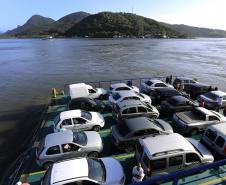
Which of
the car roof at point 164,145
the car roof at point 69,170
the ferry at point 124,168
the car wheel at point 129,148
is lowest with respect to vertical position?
the ferry at point 124,168

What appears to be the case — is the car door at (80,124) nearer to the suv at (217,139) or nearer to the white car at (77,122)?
the white car at (77,122)

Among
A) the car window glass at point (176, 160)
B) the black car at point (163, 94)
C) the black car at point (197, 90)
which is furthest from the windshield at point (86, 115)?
the black car at point (197, 90)

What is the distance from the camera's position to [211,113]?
14.2 m

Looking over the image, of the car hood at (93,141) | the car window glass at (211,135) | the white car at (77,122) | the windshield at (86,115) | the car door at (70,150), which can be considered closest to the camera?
the car door at (70,150)

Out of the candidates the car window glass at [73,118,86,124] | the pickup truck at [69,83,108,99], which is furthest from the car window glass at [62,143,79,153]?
the pickup truck at [69,83,108,99]

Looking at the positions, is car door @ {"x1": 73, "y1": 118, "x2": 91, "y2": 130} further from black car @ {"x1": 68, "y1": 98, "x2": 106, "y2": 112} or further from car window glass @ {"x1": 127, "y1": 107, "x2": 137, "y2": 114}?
black car @ {"x1": 68, "y1": 98, "x2": 106, "y2": 112}

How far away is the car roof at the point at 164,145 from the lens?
30.5 feet

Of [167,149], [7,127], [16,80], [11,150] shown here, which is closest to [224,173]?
[167,149]

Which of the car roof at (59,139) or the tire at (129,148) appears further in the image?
the tire at (129,148)

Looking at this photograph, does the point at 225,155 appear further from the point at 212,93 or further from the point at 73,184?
the point at 212,93

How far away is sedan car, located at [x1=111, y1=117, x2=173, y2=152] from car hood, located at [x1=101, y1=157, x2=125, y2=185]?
203 centimetres

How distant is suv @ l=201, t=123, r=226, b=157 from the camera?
1073 cm

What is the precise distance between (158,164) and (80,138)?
405 centimetres

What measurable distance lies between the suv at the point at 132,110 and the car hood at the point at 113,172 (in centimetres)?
517
